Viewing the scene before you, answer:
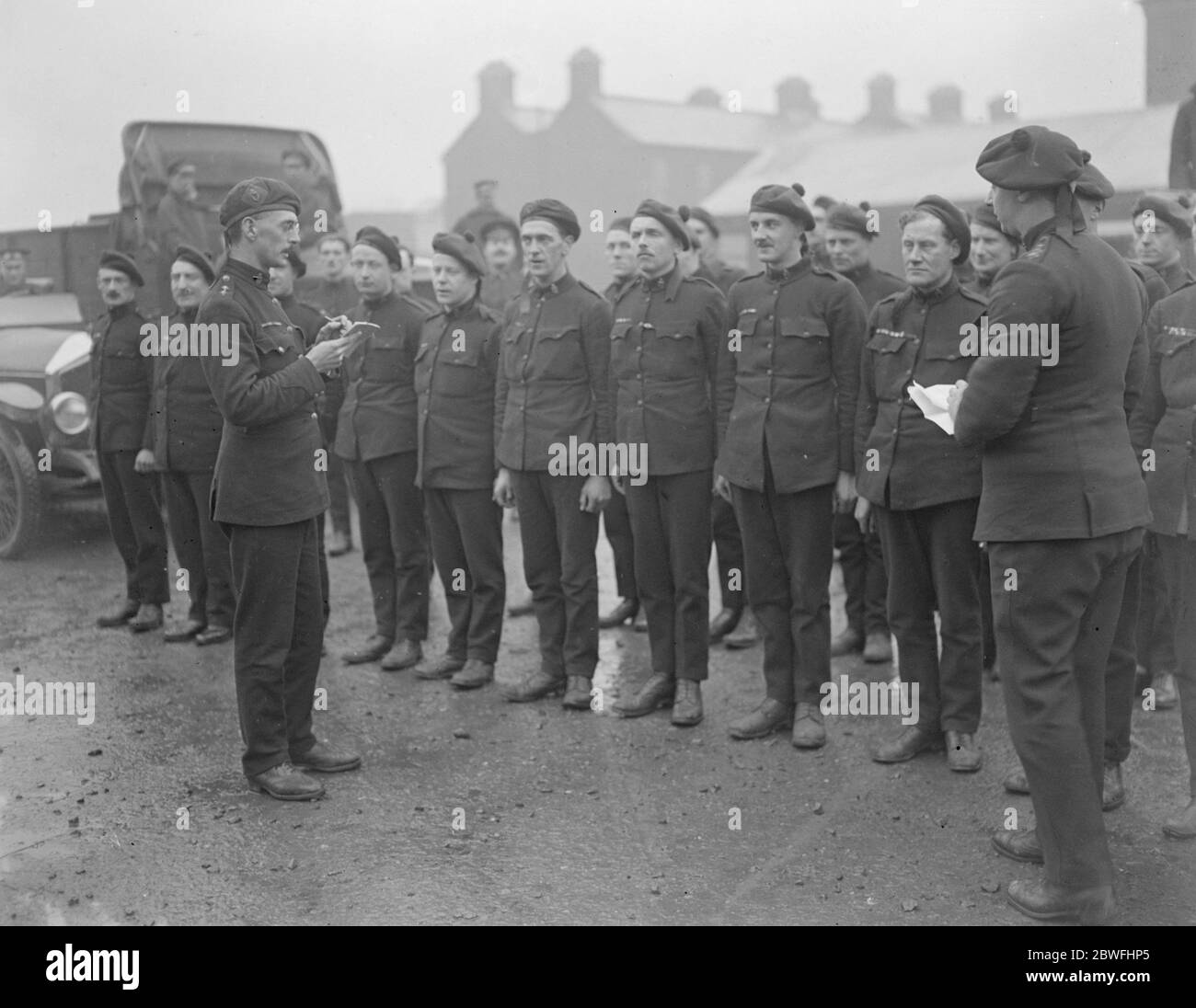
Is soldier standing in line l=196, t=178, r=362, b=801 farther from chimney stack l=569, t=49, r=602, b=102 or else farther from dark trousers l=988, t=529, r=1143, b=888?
chimney stack l=569, t=49, r=602, b=102

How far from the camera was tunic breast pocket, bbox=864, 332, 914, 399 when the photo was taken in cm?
499

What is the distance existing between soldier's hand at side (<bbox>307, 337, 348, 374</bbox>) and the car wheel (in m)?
4.71

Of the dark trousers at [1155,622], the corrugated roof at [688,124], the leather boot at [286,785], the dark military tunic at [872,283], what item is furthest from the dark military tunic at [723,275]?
the corrugated roof at [688,124]

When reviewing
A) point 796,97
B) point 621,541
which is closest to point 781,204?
point 621,541

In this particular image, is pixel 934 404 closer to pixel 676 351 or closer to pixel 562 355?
pixel 676 351

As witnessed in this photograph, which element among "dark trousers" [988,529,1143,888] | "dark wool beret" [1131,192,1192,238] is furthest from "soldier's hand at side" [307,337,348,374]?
"dark wool beret" [1131,192,1192,238]

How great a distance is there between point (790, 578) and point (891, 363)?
3.32ft

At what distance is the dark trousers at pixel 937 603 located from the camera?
4.93m

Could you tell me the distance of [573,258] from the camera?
1202 inches

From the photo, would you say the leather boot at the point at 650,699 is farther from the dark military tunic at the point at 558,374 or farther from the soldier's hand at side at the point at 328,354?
the soldier's hand at side at the point at 328,354

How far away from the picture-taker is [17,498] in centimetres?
855

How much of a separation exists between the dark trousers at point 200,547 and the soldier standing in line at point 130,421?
0.20m
